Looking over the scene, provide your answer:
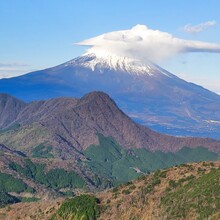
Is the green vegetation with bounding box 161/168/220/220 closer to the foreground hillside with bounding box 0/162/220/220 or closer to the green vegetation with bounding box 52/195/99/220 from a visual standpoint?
the foreground hillside with bounding box 0/162/220/220

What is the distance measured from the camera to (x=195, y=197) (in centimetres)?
9875

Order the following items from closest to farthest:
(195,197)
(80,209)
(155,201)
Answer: (195,197), (155,201), (80,209)

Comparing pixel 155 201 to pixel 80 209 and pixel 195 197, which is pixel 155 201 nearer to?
pixel 195 197

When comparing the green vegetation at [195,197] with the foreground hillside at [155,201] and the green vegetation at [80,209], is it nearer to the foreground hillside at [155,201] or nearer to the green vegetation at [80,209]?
the foreground hillside at [155,201]

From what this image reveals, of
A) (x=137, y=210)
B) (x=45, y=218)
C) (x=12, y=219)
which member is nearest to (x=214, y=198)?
A: (x=137, y=210)

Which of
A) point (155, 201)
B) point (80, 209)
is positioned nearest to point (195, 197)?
point (155, 201)

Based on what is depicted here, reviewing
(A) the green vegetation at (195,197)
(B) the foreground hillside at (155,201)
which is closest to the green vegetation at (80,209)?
(B) the foreground hillside at (155,201)

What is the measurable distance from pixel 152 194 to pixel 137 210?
677 cm

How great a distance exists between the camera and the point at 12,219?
121m

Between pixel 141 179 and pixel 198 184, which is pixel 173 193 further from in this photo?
pixel 141 179

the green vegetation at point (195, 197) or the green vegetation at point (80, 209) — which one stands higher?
the green vegetation at point (195, 197)

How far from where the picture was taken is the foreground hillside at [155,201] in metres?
96.1

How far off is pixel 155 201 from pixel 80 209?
1435 cm

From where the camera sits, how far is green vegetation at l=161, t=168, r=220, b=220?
94125 millimetres
